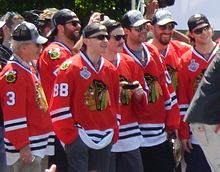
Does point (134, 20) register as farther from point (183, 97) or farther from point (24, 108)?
point (24, 108)

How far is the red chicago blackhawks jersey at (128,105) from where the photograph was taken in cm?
806

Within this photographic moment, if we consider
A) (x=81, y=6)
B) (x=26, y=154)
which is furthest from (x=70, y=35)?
(x=81, y=6)

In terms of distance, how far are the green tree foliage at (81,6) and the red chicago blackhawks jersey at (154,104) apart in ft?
42.1

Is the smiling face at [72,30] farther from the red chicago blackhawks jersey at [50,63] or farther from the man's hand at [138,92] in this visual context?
the man's hand at [138,92]

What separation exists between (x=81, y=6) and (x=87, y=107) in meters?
14.2

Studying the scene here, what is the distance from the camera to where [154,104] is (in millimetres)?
8227

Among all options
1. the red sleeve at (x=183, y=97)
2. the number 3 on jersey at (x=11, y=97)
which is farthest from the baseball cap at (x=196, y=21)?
the number 3 on jersey at (x=11, y=97)

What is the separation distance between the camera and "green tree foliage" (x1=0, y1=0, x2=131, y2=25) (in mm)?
21141

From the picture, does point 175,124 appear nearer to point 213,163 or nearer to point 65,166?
point 65,166

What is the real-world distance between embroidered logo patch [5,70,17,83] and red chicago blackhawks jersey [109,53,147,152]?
116cm

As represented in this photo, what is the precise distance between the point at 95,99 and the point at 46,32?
2.32 meters

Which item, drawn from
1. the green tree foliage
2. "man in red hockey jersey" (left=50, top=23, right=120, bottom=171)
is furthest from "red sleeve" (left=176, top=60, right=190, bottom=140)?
Result: the green tree foliage

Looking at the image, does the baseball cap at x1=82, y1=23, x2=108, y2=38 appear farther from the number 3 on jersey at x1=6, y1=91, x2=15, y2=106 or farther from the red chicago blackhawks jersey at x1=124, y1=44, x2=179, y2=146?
the number 3 on jersey at x1=6, y1=91, x2=15, y2=106

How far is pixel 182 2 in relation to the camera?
11.4m
